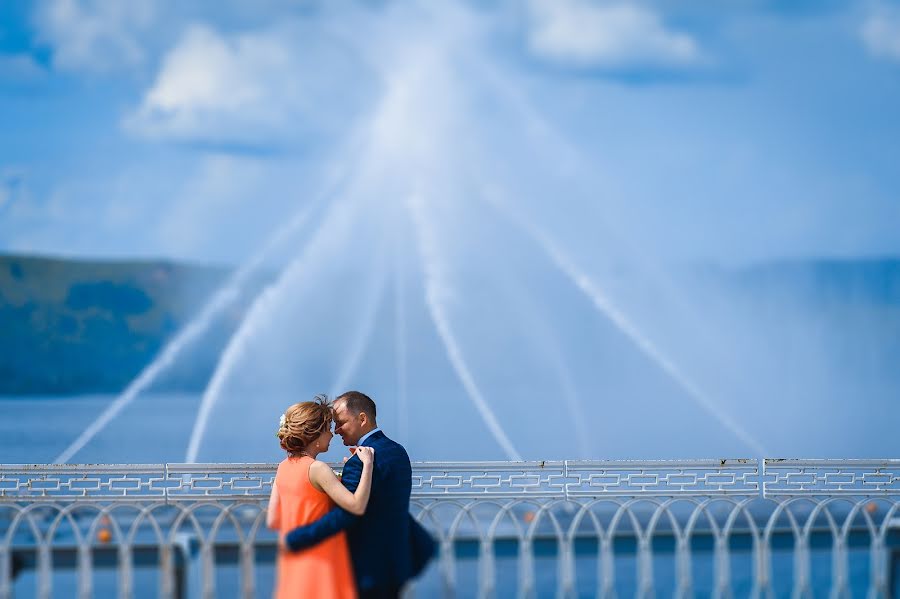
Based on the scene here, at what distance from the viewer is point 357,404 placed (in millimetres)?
6406

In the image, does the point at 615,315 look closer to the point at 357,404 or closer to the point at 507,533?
the point at 507,533

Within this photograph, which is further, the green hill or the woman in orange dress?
the green hill

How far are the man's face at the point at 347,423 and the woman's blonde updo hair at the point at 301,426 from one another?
0.14 meters

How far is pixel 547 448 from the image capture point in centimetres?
4075

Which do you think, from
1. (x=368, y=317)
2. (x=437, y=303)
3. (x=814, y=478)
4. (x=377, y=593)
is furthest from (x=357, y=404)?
(x=368, y=317)

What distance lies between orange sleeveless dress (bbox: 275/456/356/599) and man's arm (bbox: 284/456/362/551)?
42mm

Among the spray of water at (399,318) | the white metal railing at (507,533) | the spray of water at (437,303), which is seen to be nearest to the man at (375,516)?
the white metal railing at (507,533)

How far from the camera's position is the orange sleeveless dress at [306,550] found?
626 centimetres

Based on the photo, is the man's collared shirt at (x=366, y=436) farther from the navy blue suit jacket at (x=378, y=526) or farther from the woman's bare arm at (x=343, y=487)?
the woman's bare arm at (x=343, y=487)

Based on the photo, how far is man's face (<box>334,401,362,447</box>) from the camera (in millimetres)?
6371

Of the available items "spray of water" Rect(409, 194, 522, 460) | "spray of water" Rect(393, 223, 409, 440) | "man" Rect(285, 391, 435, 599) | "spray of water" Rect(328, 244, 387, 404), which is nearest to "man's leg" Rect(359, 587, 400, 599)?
"man" Rect(285, 391, 435, 599)

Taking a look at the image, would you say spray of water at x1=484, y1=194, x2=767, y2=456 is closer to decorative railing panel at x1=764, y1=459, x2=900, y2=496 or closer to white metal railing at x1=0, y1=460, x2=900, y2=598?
decorative railing panel at x1=764, y1=459, x2=900, y2=496

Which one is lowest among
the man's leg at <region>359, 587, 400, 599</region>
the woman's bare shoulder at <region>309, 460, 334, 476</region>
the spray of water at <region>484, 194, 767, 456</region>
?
the man's leg at <region>359, 587, 400, 599</region>

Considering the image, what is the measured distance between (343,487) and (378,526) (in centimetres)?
33
